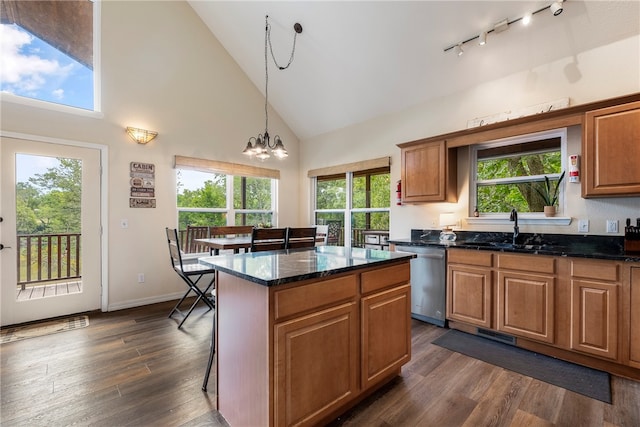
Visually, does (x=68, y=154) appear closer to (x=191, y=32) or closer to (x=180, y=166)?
(x=180, y=166)

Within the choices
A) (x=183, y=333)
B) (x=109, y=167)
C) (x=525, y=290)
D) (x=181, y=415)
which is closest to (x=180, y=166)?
(x=109, y=167)

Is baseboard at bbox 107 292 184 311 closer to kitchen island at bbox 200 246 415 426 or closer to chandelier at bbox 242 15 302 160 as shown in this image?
chandelier at bbox 242 15 302 160

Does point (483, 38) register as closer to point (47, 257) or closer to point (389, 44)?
point (389, 44)

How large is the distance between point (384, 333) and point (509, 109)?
2.75 meters

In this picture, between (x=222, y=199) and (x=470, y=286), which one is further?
(x=222, y=199)

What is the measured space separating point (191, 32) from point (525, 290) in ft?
17.0

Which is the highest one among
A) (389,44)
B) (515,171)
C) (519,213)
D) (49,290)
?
(389,44)

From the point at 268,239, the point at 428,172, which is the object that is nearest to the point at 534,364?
the point at 428,172

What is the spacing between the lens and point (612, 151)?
2365 millimetres

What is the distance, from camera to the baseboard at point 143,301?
363cm

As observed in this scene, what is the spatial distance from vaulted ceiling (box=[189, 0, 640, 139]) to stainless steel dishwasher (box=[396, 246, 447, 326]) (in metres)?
2.00

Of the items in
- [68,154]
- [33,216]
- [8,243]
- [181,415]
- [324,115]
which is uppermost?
[324,115]

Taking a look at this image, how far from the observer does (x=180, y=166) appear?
13.6 ft

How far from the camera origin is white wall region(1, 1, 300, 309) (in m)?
3.56
